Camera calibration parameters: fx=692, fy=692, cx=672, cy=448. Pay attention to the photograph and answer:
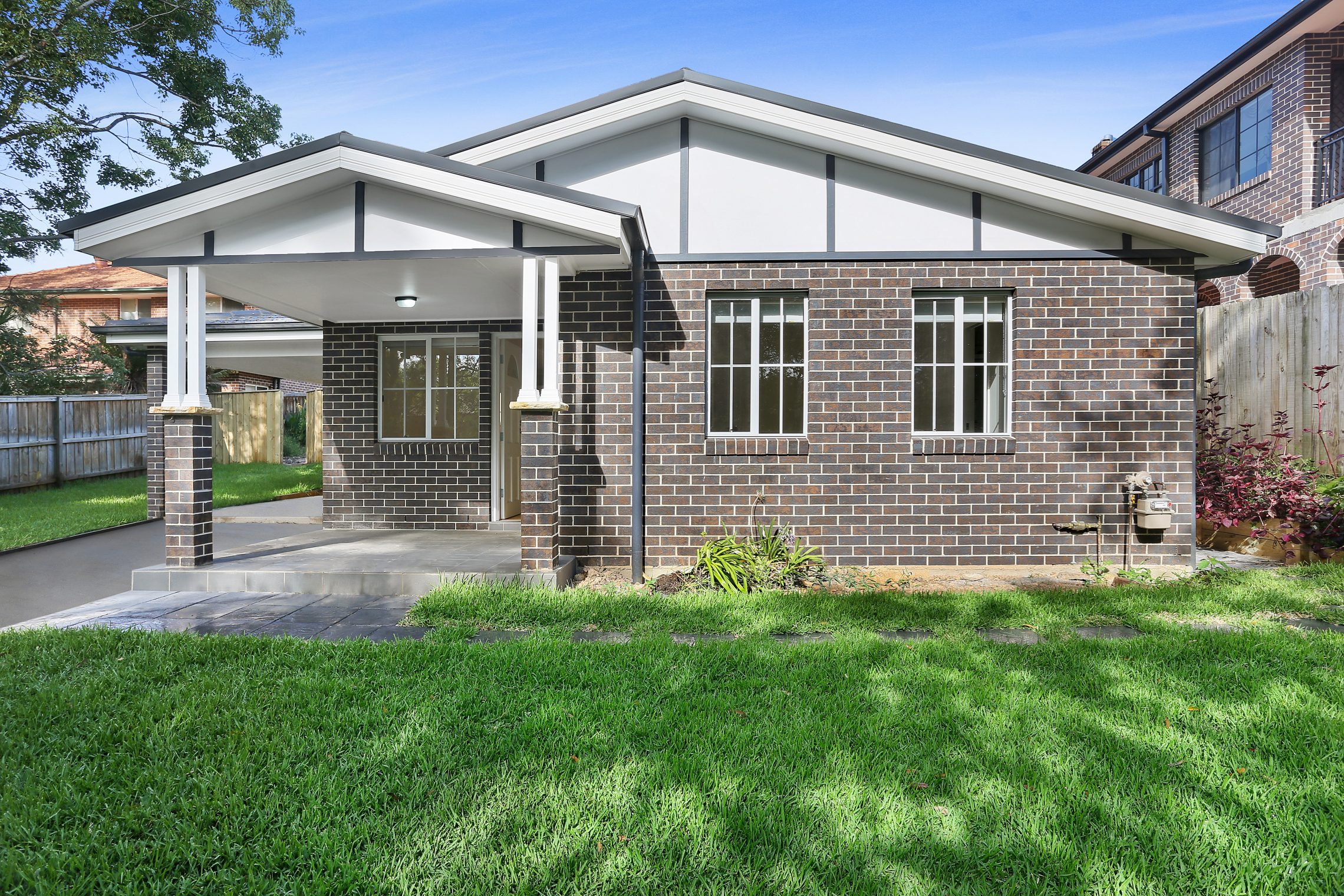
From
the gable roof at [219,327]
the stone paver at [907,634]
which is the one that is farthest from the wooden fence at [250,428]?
the stone paver at [907,634]

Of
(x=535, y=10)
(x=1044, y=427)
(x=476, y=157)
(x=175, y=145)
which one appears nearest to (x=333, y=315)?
(x=476, y=157)

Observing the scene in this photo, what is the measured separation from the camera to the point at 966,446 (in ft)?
21.5

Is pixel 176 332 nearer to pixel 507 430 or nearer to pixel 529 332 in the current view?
pixel 529 332

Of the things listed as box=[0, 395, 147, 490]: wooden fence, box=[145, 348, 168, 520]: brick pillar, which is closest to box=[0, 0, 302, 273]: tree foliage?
box=[0, 395, 147, 490]: wooden fence

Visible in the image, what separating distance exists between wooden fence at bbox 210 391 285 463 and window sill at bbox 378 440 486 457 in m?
14.4

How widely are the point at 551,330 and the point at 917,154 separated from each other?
3.57 metres

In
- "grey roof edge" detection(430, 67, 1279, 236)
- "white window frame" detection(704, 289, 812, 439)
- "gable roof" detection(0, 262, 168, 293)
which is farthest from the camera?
"gable roof" detection(0, 262, 168, 293)

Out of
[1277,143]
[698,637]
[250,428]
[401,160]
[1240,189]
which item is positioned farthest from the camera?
[250,428]

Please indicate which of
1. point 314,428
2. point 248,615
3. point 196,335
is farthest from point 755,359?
point 314,428

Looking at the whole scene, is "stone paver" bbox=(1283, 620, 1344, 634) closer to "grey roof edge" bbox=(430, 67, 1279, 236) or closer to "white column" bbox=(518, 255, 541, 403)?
"grey roof edge" bbox=(430, 67, 1279, 236)

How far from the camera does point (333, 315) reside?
849 cm

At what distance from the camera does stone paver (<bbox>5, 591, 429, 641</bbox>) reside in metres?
4.66

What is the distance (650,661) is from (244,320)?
899 centimetres

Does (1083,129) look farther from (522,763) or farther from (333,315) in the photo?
(522,763)
